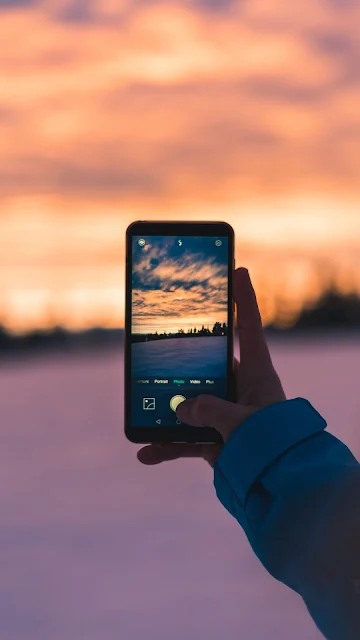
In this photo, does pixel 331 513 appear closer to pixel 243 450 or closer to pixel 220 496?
pixel 243 450

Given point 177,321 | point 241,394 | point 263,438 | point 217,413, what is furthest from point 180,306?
point 263,438

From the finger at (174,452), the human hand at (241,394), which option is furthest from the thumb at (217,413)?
the finger at (174,452)

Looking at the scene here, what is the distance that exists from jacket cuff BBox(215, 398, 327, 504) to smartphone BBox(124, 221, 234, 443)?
2.52 ft

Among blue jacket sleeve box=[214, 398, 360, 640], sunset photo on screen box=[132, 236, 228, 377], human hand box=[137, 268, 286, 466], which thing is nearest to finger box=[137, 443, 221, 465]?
human hand box=[137, 268, 286, 466]

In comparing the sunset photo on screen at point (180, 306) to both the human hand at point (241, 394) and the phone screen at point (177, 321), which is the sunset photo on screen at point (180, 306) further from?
the human hand at point (241, 394)

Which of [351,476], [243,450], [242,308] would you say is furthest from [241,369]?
[351,476]

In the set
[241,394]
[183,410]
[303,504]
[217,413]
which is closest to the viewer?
[303,504]

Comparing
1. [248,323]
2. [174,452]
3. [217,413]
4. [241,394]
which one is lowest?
[174,452]

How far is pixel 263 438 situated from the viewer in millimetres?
1228

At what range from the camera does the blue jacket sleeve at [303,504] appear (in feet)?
3.55

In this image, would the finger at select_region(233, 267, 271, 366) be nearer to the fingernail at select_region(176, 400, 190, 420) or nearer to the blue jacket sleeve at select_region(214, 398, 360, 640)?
the fingernail at select_region(176, 400, 190, 420)

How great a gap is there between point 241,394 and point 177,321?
28cm

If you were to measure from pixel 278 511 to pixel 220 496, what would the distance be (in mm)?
233

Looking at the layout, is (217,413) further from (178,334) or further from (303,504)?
(178,334)
